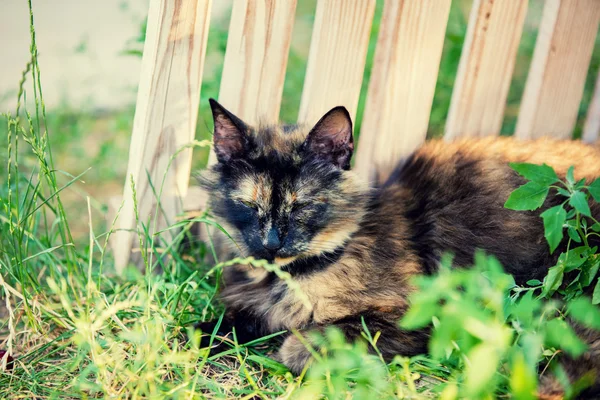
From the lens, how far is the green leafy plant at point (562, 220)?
1.93 m

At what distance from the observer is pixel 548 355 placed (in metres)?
2.07

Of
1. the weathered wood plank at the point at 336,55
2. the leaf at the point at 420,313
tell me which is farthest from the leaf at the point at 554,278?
the weathered wood plank at the point at 336,55

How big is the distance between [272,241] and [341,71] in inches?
40.1

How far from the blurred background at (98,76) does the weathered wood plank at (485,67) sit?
3.21 ft

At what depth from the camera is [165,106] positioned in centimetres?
268

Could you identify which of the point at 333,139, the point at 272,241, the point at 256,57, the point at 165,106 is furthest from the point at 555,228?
the point at 165,106

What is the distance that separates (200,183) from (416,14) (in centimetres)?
134

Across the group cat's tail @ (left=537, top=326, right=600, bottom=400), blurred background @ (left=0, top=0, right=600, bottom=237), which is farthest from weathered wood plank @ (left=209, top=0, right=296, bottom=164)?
cat's tail @ (left=537, top=326, right=600, bottom=400)

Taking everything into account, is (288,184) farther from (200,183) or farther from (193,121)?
(193,121)

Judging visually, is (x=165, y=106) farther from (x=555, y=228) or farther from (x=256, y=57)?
(x=555, y=228)

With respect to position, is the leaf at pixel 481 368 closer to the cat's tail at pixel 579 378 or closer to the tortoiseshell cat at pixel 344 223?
the cat's tail at pixel 579 378

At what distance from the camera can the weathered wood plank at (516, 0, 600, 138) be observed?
308 cm

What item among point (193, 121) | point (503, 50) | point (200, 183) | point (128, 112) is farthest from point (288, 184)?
point (128, 112)

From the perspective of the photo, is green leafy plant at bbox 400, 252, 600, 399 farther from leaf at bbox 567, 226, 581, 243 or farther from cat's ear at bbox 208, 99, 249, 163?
cat's ear at bbox 208, 99, 249, 163
